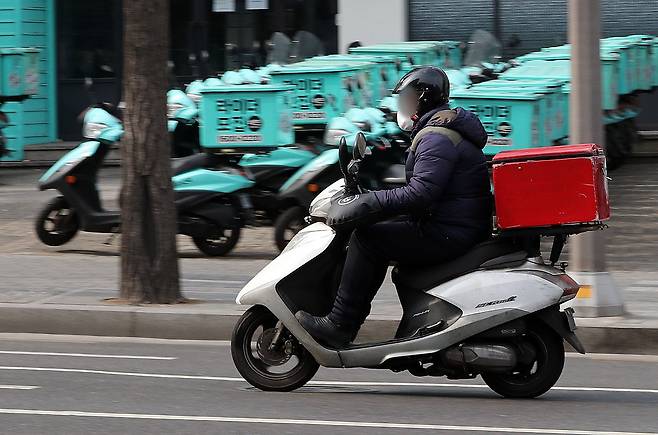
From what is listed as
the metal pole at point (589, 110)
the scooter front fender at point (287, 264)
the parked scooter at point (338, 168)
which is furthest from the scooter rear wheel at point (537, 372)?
the parked scooter at point (338, 168)

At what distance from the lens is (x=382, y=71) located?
16.5 m

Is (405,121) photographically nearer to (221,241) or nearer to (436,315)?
(436,315)

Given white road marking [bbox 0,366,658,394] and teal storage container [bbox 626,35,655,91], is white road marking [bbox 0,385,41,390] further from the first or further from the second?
teal storage container [bbox 626,35,655,91]

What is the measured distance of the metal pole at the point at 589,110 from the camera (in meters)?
9.33

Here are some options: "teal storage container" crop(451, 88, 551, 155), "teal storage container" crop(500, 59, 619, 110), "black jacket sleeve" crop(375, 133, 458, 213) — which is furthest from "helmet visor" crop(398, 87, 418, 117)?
"teal storage container" crop(500, 59, 619, 110)

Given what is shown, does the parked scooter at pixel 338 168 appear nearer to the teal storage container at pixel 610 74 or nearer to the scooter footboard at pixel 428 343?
the teal storage container at pixel 610 74

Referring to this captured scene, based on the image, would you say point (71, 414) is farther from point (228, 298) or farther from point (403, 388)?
point (228, 298)

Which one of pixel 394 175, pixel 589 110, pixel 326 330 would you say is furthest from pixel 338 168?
pixel 326 330

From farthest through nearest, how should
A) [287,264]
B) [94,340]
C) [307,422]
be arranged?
[94,340] → [287,264] → [307,422]

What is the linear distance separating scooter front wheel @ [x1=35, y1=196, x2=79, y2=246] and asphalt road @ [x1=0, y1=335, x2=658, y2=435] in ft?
14.2

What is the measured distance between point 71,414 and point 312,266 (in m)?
1.41

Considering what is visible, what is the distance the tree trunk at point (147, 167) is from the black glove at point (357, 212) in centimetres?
358

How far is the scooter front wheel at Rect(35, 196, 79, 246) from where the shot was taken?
13000 millimetres

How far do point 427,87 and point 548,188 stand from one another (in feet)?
2.58
